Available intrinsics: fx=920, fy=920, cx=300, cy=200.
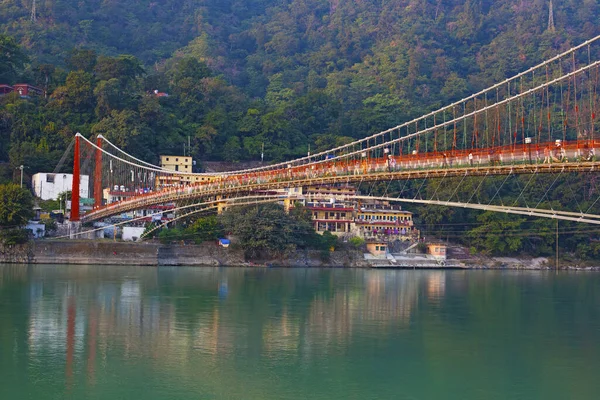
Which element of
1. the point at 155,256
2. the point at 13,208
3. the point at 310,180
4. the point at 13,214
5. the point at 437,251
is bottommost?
the point at 155,256

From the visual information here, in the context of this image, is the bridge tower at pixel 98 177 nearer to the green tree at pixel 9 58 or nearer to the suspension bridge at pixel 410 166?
the suspension bridge at pixel 410 166

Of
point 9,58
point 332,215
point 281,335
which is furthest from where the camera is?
point 9,58

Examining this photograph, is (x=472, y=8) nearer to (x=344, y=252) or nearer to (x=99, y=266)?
(x=344, y=252)

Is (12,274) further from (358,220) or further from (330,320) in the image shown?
(358,220)

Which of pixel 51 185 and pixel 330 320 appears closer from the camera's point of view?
pixel 330 320

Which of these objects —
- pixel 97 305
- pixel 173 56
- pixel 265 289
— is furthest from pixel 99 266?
pixel 173 56

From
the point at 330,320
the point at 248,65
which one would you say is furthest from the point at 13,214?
the point at 248,65

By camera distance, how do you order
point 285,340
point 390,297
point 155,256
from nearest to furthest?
1. point 285,340
2. point 390,297
3. point 155,256
